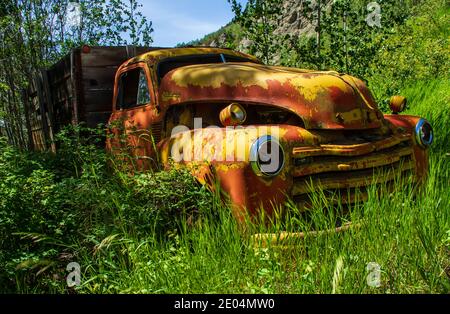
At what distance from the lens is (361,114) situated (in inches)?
142

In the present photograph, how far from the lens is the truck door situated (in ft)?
14.0

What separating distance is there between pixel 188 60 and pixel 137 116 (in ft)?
2.51

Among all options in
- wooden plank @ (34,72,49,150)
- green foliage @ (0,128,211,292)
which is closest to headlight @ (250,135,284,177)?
green foliage @ (0,128,211,292)

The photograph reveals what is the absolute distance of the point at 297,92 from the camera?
139 inches

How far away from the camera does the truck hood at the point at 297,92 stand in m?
3.48

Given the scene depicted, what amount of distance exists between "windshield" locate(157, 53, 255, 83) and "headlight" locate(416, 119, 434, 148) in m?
2.01

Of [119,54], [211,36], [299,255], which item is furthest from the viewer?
[211,36]

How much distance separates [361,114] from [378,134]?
23cm

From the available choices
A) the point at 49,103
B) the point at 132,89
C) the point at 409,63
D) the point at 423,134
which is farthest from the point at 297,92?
the point at 409,63

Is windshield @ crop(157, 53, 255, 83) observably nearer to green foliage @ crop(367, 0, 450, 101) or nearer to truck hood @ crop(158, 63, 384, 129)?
truck hood @ crop(158, 63, 384, 129)

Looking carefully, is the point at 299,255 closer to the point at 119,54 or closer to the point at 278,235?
the point at 278,235

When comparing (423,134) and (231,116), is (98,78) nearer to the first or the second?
(231,116)

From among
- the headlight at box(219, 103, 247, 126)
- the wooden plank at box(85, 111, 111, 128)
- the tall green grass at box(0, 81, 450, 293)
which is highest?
the wooden plank at box(85, 111, 111, 128)

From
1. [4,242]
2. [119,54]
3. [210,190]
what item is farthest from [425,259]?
[119,54]
